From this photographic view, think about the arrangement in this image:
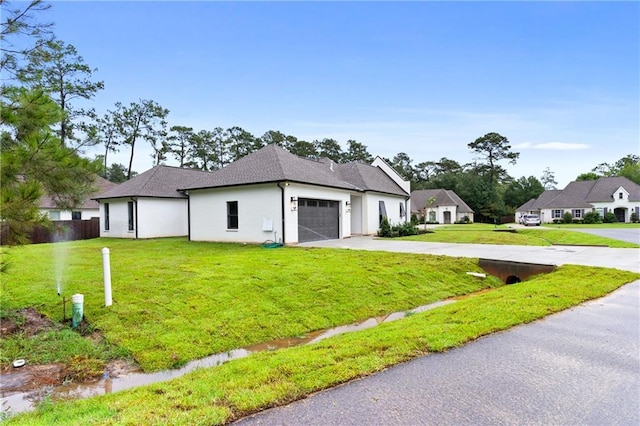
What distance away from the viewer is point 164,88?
18.8m

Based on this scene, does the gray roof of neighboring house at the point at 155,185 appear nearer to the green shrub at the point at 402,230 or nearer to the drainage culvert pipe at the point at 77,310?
the green shrub at the point at 402,230

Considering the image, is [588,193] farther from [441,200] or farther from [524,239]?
[524,239]

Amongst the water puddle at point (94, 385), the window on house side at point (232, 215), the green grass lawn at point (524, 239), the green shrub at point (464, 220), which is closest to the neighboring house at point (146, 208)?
the window on house side at point (232, 215)

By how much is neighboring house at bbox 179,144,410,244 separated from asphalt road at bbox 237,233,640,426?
12097mm

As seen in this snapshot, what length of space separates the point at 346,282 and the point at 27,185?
6.55 meters

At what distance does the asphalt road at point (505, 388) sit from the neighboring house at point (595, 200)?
177ft

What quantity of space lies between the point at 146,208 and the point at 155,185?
1677 millimetres

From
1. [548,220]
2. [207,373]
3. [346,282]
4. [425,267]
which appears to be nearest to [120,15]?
[346,282]

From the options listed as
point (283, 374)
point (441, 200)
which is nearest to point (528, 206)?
point (441, 200)

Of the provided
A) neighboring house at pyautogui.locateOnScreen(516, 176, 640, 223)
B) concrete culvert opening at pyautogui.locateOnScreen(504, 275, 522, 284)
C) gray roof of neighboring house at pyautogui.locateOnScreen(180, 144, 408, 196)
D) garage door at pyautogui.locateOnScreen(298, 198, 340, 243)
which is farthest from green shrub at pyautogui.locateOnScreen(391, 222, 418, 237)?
neighboring house at pyautogui.locateOnScreen(516, 176, 640, 223)

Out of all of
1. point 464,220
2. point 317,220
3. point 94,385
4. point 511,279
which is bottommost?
point 511,279

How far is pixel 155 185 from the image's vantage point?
2188cm

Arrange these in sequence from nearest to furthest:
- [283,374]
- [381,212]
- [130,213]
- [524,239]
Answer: [283,374] < [524,239] < [130,213] < [381,212]

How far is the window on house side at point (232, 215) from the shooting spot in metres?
17.5
